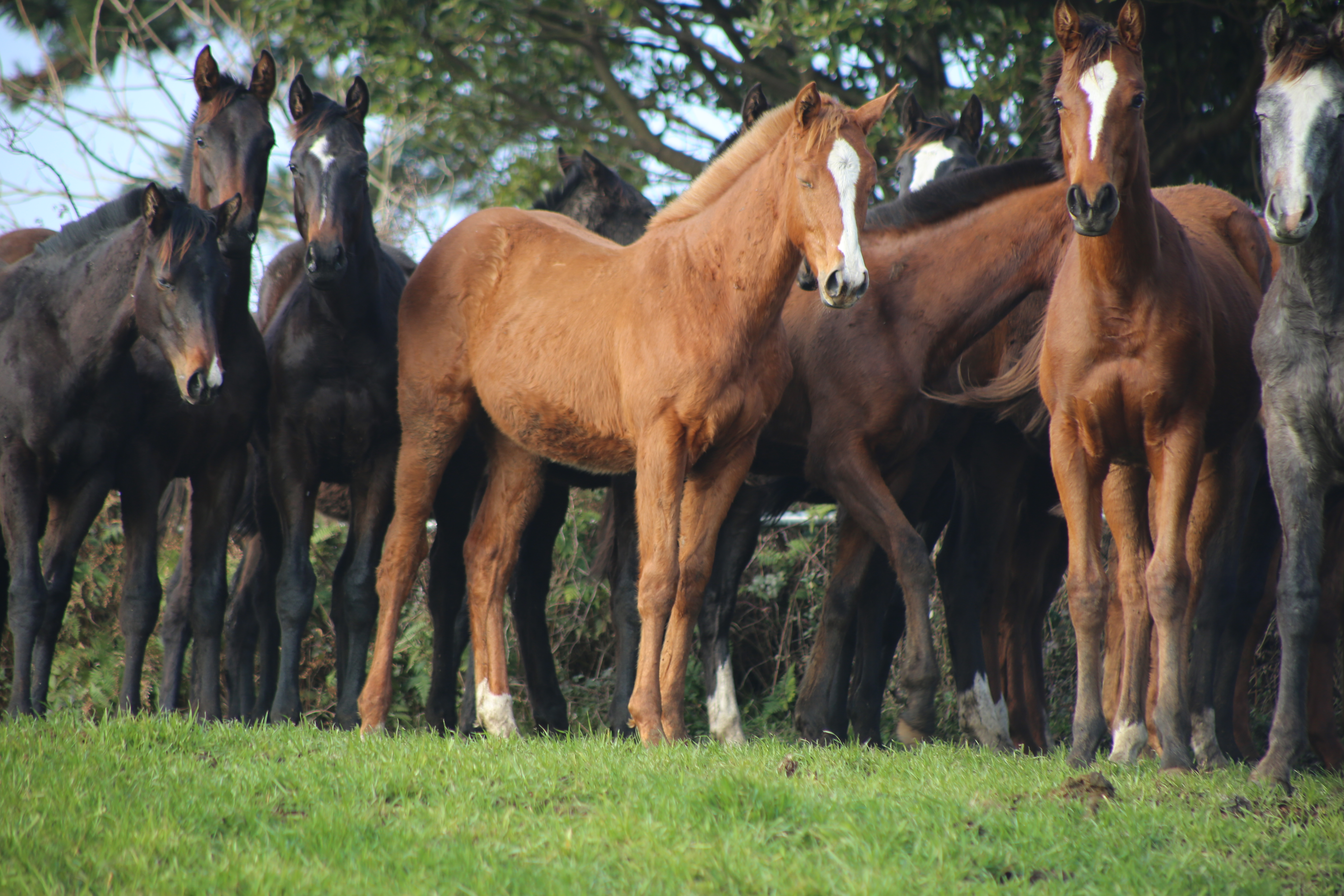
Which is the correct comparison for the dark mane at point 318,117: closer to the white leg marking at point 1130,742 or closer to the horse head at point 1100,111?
the horse head at point 1100,111

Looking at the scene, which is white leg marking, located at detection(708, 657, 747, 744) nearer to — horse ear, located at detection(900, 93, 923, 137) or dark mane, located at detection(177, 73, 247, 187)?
horse ear, located at detection(900, 93, 923, 137)

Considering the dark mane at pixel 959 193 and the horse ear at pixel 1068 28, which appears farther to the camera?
the dark mane at pixel 959 193

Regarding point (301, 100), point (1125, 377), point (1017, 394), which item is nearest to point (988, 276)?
point (1017, 394)

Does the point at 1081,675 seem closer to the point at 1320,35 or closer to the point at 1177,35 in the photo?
the point at 1320,35

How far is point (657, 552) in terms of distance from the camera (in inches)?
208

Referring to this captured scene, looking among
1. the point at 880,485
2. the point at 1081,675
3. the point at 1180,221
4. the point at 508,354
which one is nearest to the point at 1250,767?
the point at 1081,675

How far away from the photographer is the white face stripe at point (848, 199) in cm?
491

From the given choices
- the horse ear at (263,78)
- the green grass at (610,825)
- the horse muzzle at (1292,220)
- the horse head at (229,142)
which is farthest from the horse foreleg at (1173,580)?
the horse ear at (263,78)

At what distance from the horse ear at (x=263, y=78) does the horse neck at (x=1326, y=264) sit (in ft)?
17.6

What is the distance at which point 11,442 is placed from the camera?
Answer: 5.76 m

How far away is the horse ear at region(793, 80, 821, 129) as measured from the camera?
17.1ft

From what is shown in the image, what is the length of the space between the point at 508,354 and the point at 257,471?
2161 millimetres

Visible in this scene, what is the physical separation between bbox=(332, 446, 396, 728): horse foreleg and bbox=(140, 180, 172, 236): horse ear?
166 cm

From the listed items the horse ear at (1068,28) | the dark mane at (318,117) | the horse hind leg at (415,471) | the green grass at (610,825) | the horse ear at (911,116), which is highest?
the horse ear at (911,116)
